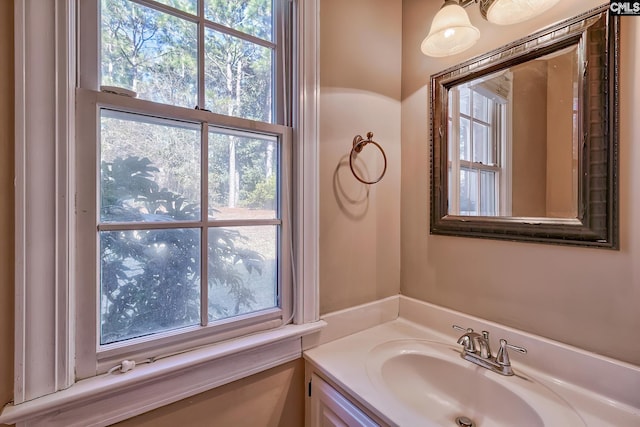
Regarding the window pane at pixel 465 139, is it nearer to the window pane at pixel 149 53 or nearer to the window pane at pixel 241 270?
the window pane at pixel 241 270

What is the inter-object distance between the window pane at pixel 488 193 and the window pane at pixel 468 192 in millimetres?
22

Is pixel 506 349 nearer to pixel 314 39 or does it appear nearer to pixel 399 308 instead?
pixel 399 308

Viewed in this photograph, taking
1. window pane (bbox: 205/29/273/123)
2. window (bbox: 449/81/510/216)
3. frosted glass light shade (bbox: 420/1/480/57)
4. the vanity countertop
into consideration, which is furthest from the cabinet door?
frosted glass light shade (bbox: 420/1/480/57)

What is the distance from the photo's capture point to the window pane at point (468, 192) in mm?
1059

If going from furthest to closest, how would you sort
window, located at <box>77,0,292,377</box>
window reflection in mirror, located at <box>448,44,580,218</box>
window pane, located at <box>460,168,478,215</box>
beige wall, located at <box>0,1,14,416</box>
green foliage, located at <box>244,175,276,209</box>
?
window pane, located at <box>460,168,478,215</box>, green foliage, located at <box>244,175,276,209</box>, window reflection in mirror, located at <box>448,44,580,218</box>, window, located at <box>77,0,292,377</box>, beige wall, located at <box>0,1,14,416</box>

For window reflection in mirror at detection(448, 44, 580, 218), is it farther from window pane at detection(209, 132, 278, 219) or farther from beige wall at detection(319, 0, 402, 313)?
window pane at detection(209, 132, 278, 219)

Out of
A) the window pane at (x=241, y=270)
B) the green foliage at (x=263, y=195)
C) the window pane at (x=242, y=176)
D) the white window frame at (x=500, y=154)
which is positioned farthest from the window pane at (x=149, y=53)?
the white window frame at (x=500, y=154)

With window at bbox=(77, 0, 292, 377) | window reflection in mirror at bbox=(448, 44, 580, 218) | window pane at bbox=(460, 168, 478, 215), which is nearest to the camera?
window at bbox=(77, 0, 292, 377)

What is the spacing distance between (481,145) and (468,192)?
0.59 feet

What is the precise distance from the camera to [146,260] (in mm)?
773

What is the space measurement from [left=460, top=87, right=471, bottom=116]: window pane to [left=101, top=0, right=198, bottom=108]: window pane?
97cm

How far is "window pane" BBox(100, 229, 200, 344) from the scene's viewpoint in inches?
28.8

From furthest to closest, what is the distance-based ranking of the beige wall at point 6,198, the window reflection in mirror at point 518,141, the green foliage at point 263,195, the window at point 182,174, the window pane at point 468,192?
the window pane at point 468,192
the green foliage at point 263,195
the window reflection in mirror at point 518,141
the window at point 182,174
the beige wall at point 6,198

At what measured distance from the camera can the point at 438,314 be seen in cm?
115
